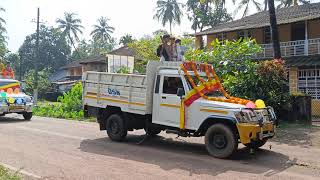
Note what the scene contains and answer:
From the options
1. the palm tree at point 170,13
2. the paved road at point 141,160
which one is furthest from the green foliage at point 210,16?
the paved road at point 141,160

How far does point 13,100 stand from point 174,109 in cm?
992

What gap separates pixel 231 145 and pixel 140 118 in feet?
10.2

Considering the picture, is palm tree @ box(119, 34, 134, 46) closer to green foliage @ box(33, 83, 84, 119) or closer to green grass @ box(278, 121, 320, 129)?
green foliage @ box(33, 83, 84, 119)

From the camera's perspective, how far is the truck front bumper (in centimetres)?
1709

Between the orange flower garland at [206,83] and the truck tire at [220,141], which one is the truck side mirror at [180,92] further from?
the truck tire at [220,141]

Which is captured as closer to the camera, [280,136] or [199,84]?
[199,84]

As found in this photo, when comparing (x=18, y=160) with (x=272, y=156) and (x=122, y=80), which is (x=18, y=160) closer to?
(x=122, y=80)

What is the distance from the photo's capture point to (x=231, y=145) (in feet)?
29.2

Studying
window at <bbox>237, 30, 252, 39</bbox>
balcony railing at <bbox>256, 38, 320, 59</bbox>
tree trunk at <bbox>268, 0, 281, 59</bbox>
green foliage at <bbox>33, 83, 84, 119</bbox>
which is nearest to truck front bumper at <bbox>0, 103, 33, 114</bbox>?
green foliage at <bbox>33, 83, 84, 119</bbox>

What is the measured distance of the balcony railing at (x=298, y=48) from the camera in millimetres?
25188

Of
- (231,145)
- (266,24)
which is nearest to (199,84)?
(231,145)

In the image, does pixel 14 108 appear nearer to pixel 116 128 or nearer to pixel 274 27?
pixel 116 128

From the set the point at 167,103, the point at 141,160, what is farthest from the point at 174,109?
the point at 141,160

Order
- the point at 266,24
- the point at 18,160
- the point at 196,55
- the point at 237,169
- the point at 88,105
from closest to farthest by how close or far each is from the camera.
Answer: the point at 237,169
the point at 18,160
the point at 88,105
the point at 196,55
the point at 266,24
